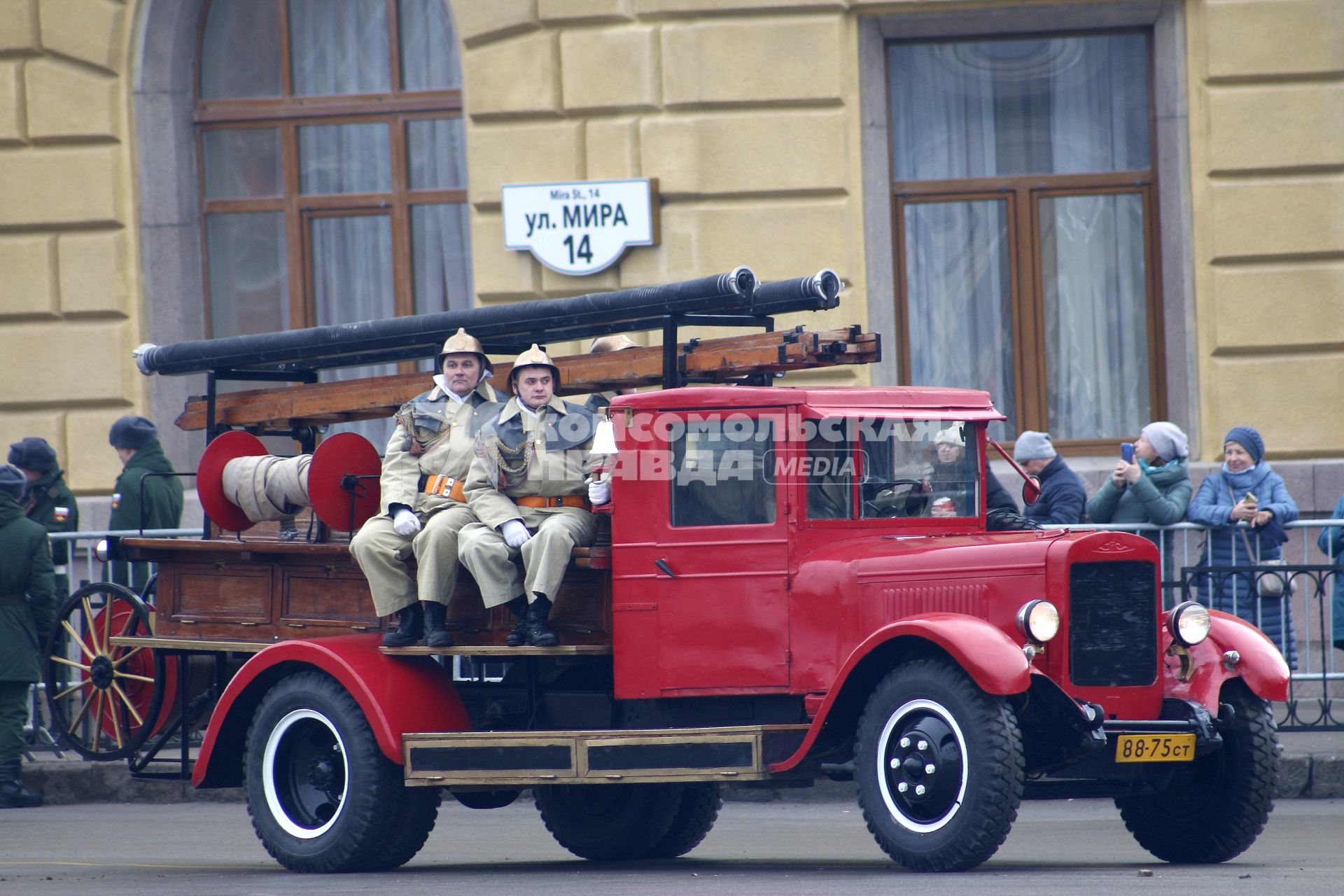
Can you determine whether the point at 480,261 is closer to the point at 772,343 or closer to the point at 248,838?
the point at 248,838

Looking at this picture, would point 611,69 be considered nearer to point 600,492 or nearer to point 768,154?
point 768,154

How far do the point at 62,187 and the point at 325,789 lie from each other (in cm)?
784

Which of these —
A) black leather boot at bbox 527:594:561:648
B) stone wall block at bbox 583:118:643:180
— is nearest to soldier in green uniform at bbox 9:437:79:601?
stone wall block at bbox 583:118:643:180

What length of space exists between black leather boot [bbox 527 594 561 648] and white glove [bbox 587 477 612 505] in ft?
1.56

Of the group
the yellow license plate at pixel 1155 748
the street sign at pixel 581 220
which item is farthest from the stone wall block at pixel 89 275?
the yellow license plate at pixel 1155 748

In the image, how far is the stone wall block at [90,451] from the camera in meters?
14.7

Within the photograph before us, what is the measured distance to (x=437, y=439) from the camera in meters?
8.71

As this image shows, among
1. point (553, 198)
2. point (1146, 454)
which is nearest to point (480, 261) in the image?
point (553, 198)

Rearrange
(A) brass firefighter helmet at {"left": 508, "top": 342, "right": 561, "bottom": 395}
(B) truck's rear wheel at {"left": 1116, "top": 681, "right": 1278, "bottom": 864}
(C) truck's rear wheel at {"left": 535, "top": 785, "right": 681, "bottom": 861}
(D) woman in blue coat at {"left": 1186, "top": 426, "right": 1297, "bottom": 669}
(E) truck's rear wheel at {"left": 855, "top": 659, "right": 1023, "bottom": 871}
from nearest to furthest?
(E) truck's rear wheel at {"left": 855, "top": 659, "right": 1023, "bottom": 871} → (B) truck's rear wheel at {"left": 1116, "top": 681, "right": 1278, "bottom": 864} → (A) brass firefighter helmet at {"left": 508, "top": 342, "right": 561, "bottom": 395} → (C) truck's rear wheel at {"left": 535, "top": 785, "right": 681, "bottom": 861} → (D) woman in blue coat at {"left": 1186, "top": 426, "right": 1297, "bottom": 669}

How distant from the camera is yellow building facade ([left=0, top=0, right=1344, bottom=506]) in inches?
531

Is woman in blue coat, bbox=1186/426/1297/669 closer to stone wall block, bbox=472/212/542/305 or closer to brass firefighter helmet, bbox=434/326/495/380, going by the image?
brass firefighter helmet, bbox=434/326/495/380

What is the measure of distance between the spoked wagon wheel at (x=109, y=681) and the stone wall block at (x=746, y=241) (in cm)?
521

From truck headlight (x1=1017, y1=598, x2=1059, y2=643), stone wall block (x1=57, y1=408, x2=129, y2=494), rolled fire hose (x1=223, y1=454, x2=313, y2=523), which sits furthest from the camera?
stone wall block (x1=57, y1=408, x2=129, y2=494)

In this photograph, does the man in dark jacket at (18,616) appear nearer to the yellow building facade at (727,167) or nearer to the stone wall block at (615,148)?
the yellow building facade at (727,167)
